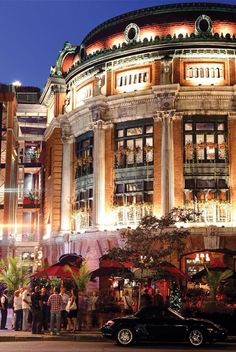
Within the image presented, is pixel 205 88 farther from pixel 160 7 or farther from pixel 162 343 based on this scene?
pixel 162 343

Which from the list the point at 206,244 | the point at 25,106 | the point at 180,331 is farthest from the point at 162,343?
the point at 25,106

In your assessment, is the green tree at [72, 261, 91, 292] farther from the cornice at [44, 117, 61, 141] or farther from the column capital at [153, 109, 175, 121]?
the cornice at [44, 117, 61, 141]

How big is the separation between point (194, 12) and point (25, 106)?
1924cm

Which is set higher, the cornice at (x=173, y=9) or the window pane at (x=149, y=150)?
the cornice at (x=173, y=9)

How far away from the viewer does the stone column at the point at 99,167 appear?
120 ft

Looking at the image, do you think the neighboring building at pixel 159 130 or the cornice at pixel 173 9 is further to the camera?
the cornice at pixel 173 9

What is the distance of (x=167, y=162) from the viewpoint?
35062mm

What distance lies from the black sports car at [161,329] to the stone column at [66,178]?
21347 mm

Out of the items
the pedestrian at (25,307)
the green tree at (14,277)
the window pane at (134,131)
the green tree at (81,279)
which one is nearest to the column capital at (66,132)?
the window pane at (134,131)

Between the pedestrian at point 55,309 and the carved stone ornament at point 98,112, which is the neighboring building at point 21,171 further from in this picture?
the pedestrian at point 55,309

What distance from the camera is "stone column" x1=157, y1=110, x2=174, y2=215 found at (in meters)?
34.6

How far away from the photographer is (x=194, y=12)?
38.0 m

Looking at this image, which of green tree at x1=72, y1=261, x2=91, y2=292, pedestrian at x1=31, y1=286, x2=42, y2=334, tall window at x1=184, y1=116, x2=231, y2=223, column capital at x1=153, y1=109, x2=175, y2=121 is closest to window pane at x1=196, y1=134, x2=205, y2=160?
tall window at x1=184, y1=116, x2=231, y2=223

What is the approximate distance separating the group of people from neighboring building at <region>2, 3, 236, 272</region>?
10135mm
